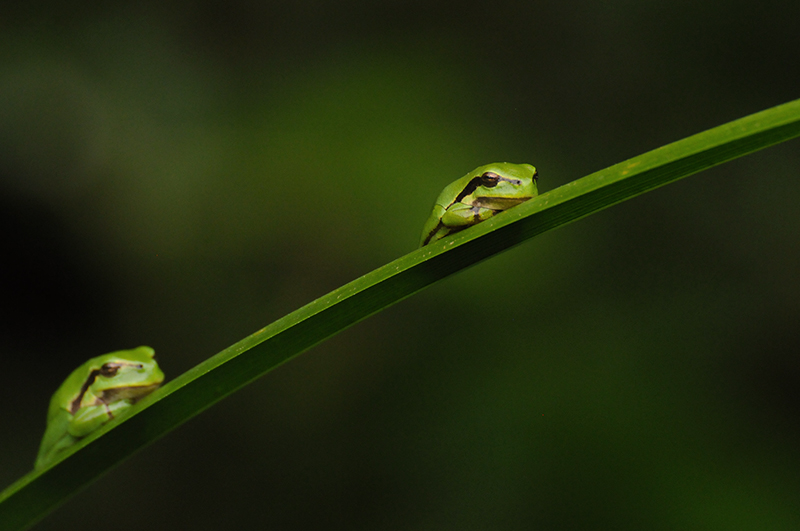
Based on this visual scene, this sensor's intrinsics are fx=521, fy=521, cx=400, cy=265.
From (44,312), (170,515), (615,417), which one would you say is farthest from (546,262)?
(44,312)

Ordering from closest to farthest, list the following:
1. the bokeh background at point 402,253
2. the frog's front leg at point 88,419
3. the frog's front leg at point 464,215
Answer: the frog's front leg at point 464,215
the frog's front leg at point 88,419
the bokeh background at point 402,253

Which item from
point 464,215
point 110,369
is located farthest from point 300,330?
point 110,369

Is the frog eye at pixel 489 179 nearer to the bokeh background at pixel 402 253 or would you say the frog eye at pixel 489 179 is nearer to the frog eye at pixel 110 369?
the frog eye at pixel 110 369

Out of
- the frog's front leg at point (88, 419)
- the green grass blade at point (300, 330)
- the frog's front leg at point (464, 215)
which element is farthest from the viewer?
the frog's front leg at point (88, 419)

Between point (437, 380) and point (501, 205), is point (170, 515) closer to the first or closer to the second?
point (437, 380)

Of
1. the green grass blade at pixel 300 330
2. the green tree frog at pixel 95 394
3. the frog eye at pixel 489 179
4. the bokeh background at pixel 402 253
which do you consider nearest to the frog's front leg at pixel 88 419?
the green tree frog at pixel 95 394

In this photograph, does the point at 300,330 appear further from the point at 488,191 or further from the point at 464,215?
the point at 488,191

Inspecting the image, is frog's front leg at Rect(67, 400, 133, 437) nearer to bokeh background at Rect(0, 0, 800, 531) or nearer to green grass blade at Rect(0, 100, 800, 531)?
green grass blade at Rect(0, 100, 800, 531)
